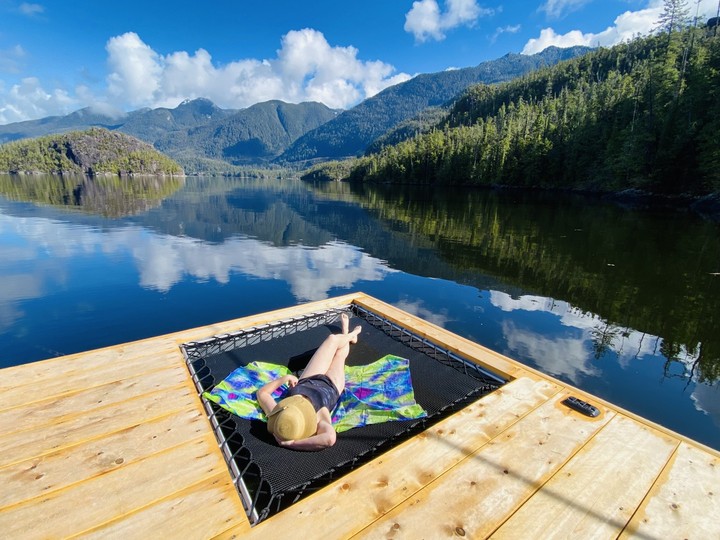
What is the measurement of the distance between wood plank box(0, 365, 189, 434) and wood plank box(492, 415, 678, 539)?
413cm

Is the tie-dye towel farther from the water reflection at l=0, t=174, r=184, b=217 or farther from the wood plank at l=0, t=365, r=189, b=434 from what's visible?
the water reflection at l=0, t=174, r=184, b=217

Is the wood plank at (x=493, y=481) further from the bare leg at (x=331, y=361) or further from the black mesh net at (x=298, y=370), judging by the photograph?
the bare leg at (x=331, y=361)

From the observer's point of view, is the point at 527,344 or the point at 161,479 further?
the point at 527,344

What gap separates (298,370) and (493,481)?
3463mm

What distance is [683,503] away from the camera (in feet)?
9.23

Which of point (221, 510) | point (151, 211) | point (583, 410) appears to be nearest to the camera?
point (221, 510)

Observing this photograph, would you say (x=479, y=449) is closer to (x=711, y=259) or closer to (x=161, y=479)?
(x=161, y=479)

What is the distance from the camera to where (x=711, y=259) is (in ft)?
50.3

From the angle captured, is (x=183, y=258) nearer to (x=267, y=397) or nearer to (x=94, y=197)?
(x=267, y=397)

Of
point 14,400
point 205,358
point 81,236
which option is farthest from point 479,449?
point 81,236

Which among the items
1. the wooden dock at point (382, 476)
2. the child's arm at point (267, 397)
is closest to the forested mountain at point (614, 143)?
the wooden dock at point (382, 476)

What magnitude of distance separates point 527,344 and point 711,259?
14.0 metres

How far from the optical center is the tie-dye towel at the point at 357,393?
4344mm

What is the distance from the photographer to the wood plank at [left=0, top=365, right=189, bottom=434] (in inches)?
143
